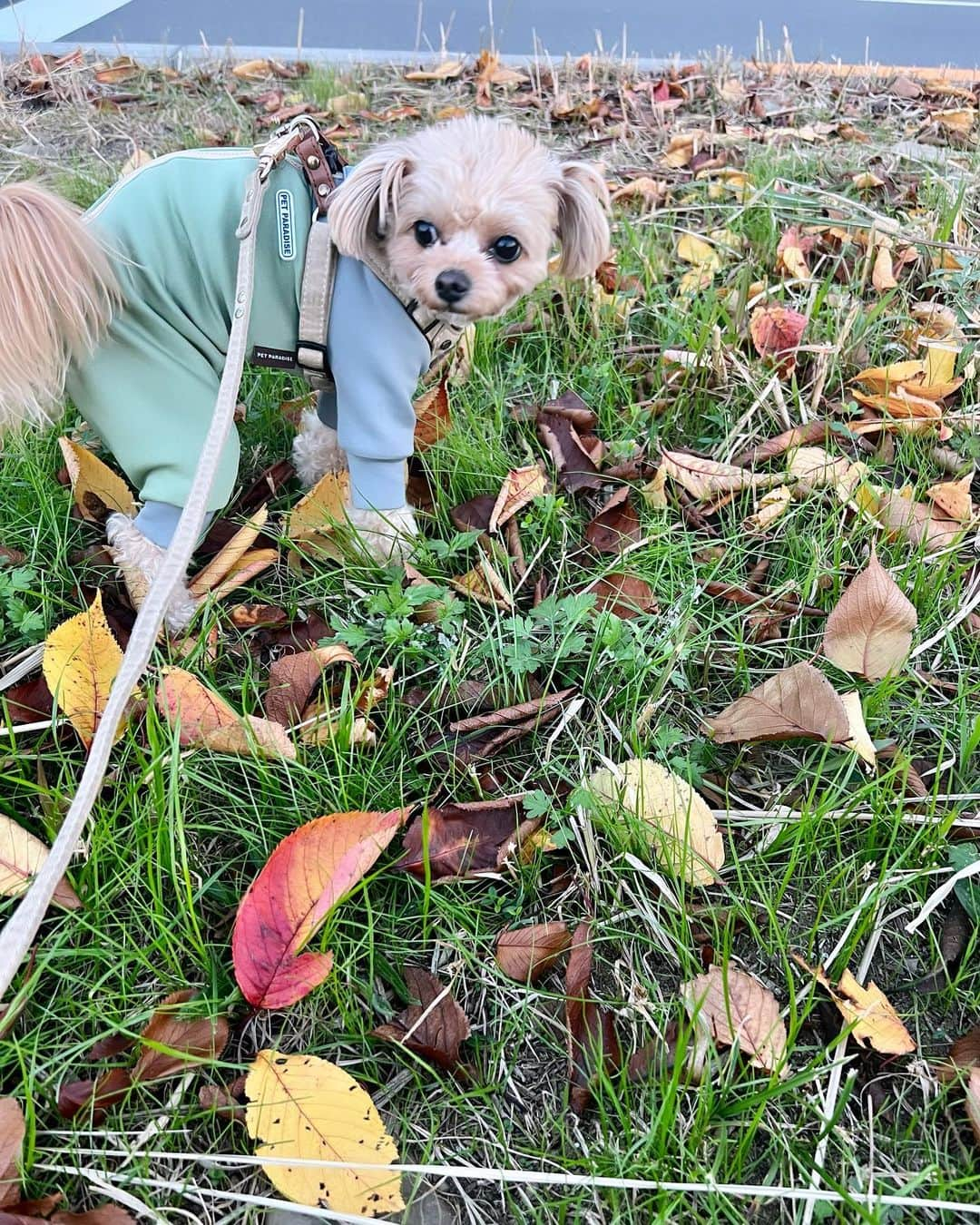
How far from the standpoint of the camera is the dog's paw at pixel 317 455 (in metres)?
2.40

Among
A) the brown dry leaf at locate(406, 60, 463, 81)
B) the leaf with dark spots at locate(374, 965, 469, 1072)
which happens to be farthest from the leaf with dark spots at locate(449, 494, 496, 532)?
the brown dry leaf at locate(406, 60, 463, 81)

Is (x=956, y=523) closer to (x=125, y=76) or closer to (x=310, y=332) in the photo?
(x=310, y=332)

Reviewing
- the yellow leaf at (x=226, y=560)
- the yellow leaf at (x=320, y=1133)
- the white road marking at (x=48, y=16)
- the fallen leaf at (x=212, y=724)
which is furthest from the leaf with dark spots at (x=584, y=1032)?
the white road marking at (x=48, y=16)

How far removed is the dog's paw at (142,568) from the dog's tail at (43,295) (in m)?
0.31

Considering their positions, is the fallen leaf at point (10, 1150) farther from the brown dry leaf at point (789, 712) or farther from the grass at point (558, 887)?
the brown dry leaf at point (789, 712)

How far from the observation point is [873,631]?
176cm

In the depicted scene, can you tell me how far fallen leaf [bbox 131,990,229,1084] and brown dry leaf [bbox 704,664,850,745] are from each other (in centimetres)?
98

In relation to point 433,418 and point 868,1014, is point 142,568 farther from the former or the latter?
point 868,1014

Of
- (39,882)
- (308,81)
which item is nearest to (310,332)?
(39,882)

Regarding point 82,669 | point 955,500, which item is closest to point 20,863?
point 82,669

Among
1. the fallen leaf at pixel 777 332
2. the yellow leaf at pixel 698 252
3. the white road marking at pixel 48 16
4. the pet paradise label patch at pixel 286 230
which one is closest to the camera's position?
the pet paradise label patch at pixel 286 230

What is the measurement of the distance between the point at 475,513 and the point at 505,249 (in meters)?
0.60

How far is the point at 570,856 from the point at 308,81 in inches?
184

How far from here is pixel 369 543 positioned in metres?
2.12
